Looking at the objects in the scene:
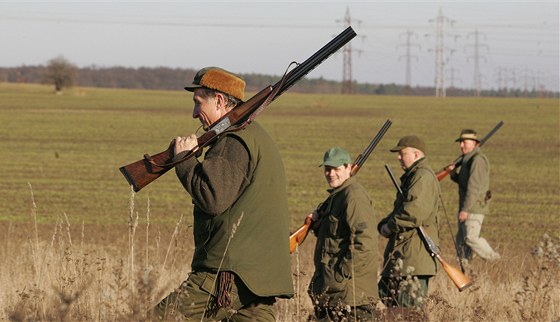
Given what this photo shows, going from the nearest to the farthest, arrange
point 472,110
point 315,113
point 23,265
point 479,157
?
point 23,265
point 479,157
point 315,113
point 472,110

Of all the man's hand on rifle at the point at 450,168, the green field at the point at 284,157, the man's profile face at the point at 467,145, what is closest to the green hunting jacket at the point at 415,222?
the green field at the point at 284,157

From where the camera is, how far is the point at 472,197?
534 inches

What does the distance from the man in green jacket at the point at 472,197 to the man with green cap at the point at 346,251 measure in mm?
5552

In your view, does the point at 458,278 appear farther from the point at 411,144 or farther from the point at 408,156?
the point at 411,144

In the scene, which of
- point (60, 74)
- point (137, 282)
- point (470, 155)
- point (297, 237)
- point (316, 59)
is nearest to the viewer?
point (137, 282)

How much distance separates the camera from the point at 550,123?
5959cm

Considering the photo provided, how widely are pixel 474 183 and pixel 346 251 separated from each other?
5.97m

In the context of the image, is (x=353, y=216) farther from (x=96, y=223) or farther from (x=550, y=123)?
(x=550, y=123)

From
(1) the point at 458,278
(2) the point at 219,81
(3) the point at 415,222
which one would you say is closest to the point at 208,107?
(2) the point at 219,81

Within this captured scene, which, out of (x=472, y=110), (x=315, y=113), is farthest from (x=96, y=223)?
(x=472, y=110)

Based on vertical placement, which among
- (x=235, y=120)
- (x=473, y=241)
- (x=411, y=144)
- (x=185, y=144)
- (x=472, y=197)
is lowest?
(x=473, y=241)

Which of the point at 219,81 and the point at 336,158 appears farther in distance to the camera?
the point at 336,158

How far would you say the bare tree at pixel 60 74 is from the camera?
357ft

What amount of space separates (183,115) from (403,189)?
53.9m
